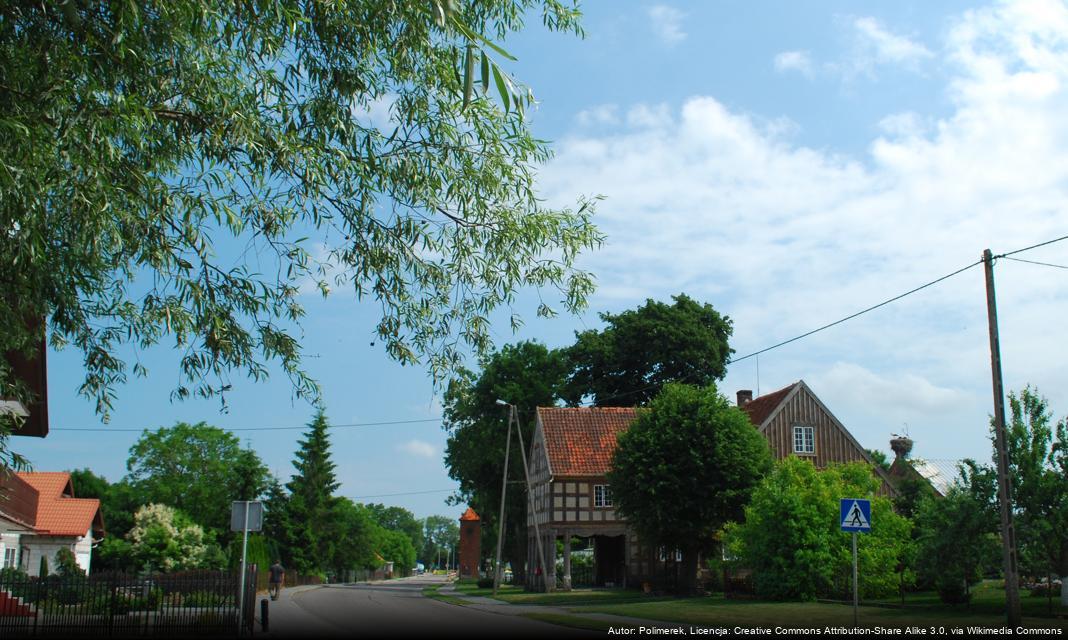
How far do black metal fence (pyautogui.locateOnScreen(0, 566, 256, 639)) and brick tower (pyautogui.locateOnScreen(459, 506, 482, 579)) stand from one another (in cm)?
9237

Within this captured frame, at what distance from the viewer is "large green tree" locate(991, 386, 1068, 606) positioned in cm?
2116

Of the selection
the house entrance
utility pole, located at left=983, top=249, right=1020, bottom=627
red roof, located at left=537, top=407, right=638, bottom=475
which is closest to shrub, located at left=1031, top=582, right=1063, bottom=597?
utility pole, located at left=983, top=249, right=1020, bottom=627

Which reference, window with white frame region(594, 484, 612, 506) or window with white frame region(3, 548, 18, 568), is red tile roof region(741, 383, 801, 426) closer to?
window with white frame region(594, 484, 612, 506)

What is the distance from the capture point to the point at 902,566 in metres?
30.2

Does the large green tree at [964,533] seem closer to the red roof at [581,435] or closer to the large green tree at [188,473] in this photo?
the red roof at [581,435]

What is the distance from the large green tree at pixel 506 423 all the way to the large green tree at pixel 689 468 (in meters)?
17.8

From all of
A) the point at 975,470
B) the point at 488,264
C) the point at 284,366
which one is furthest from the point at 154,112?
the point at 975,470

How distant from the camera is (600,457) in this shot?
1881 inches

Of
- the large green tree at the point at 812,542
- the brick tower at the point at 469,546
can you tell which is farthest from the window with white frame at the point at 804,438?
the brick tower at the point at 469,546

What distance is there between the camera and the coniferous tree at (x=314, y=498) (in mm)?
63125

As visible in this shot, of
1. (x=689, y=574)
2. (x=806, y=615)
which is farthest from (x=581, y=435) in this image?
(x=806, y=615)

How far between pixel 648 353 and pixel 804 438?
11456mm

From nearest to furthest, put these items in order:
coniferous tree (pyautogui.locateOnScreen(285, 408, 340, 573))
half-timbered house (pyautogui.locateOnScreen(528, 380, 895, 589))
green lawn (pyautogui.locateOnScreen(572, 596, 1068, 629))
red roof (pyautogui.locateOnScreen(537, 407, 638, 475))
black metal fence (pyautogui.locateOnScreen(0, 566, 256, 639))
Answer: black metal fence (pyautogui.locateOnScreen(0, 566, 256, 639)) < green lawn (pyautogui.locateOnScreen(572, 596, 1068, 629)) < half-timbered house (pyautogui.locateOnScreen(528, 380, 895, 589)) < red roof (pyautogui.locateOnScreen(537, 407, 638, 475)) < coniferous tree (pyautogui.locateOnScreen(285, 408, 340, 573))

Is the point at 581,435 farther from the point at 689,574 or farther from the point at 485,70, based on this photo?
the point at 485,70
